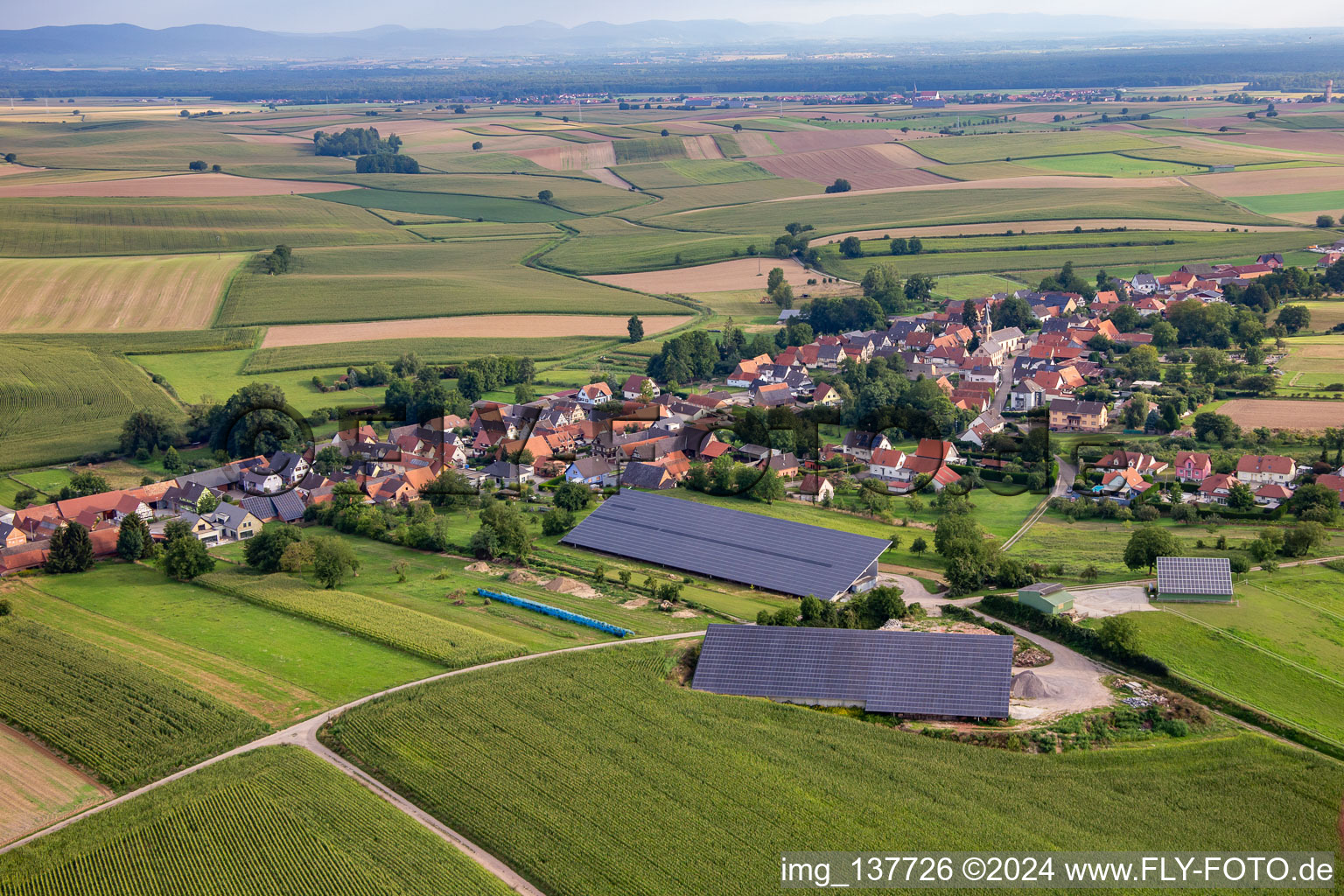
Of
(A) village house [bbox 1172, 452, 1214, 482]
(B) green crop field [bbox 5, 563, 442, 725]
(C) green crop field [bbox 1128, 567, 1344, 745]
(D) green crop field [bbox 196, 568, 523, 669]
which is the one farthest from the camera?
(A) village house [bbox 1172, 452, 1214, 482]

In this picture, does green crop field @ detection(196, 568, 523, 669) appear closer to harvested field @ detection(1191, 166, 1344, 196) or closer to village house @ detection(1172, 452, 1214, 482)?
village house @ detection(1172, 452, 1214, 482)

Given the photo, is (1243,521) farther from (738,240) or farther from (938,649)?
(738,240)

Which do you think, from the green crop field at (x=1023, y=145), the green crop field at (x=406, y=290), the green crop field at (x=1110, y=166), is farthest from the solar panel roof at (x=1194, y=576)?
the green crop field at (x=1023, y=145)

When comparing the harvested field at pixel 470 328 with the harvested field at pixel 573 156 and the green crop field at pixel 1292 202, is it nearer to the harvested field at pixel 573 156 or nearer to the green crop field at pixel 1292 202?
the green crop field at pixel 1292 202

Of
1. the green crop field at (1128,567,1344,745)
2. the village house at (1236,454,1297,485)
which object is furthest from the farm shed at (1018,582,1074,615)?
the village house at (1236,454,1297,485)

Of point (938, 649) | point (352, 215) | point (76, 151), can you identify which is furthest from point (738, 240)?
point (76, 151)

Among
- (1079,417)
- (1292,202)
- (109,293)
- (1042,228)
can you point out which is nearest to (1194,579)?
(1079,417)
